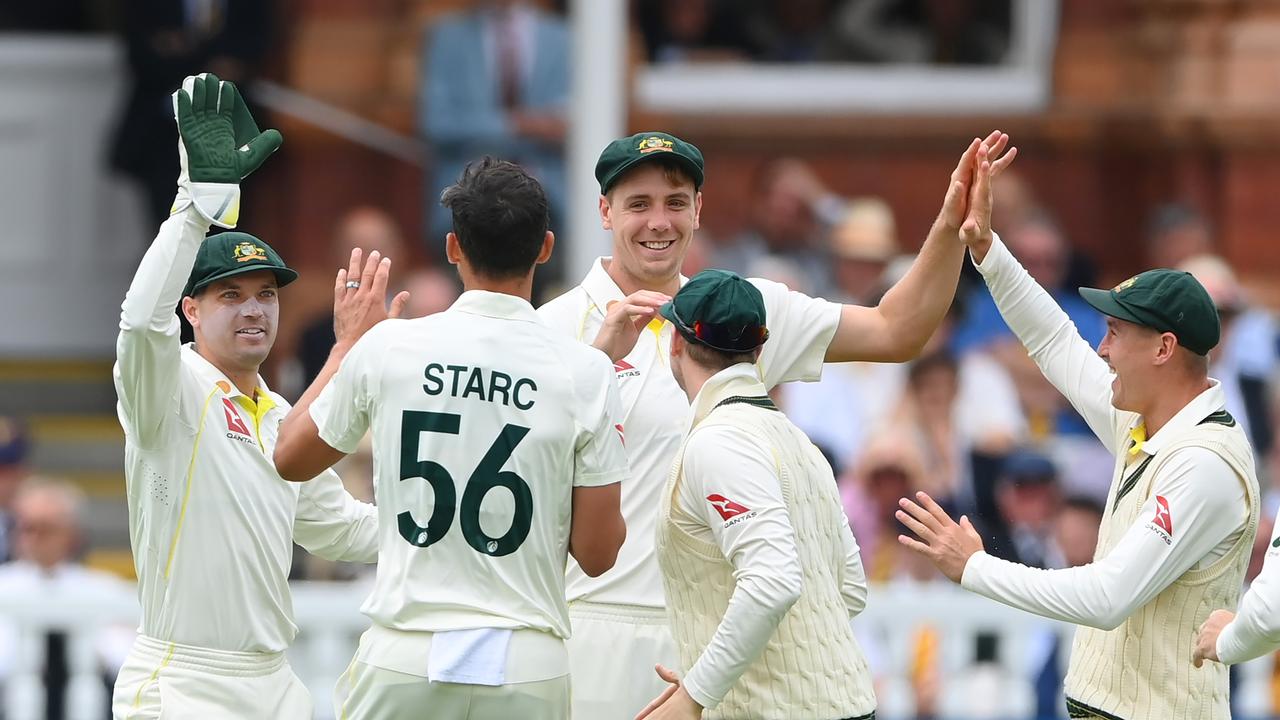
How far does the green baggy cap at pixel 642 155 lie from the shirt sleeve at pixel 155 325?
1045mm

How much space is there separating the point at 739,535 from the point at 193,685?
149 centimetres

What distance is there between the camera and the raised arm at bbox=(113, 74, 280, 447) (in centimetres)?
466

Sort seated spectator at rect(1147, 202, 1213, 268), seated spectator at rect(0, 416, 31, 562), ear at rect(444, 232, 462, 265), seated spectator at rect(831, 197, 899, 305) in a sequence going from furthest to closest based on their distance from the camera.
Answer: seated spectator at rect(1147, 202, 1213, 268) < seated spectator at rect(831, 197, 899, 305) < seated spectator at rect(0, 416, 31, 562) < ear at rect(444, 232, 462, 265)

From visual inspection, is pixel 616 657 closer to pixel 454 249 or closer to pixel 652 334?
pixel 652 334

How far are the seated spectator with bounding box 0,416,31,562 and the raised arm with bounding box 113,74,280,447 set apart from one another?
14.9ft

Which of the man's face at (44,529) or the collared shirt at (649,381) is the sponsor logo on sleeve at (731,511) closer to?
the collared shirt at (649,381)

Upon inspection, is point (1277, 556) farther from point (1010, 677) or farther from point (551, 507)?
point (1010, 677)

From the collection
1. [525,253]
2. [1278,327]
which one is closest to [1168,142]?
[1278,327]

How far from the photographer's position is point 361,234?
9.99 metres

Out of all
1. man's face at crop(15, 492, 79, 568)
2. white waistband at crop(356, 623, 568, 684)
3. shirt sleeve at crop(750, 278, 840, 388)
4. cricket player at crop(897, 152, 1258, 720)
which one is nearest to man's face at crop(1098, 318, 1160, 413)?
cricket player at crop(897, 152, 1258, 720)

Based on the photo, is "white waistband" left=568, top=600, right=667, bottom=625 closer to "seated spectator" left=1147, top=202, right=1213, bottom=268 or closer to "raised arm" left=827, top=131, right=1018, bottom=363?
"raised arm" left=827, top=131, right=1018, bottom=363

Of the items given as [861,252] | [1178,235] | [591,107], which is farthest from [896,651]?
[1178,235]

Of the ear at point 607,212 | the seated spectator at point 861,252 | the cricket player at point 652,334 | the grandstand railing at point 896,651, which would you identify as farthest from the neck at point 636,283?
the seated spectator at point 861,252

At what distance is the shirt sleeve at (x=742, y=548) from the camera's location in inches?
170
